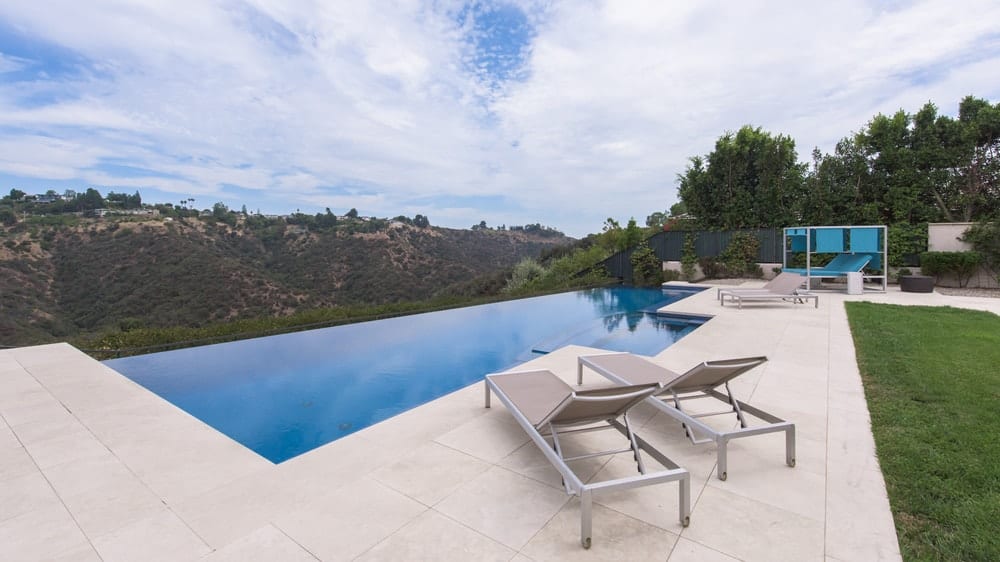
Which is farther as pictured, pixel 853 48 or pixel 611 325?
pixel 853 48

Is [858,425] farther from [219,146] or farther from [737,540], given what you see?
[219,146]

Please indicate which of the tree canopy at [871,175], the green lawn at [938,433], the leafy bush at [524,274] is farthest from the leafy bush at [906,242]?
the leafy bush at [524,274]

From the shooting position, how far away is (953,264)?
11227 millimetres

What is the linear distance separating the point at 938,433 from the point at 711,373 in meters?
1.61

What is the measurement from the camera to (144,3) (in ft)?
23.7

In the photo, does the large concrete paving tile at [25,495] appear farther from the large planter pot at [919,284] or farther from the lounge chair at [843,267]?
the large planter pot at [919,284]

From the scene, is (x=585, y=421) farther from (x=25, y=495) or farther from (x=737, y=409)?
(x=25, y=495)

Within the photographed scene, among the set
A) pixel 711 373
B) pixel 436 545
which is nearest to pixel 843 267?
pixel 711 373

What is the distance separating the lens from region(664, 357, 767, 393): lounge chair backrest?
2.87 meters

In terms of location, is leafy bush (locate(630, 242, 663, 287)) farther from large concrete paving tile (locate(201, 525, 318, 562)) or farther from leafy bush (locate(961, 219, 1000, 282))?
large concrete paving tile (locate(201, 525, 318, 562))

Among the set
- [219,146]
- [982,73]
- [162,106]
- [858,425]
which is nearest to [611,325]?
[858,425]

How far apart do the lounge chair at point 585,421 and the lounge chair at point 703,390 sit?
1.42ft

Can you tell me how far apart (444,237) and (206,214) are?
55.1ft

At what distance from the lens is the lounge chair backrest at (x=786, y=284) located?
30.1 feet
